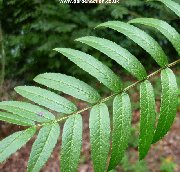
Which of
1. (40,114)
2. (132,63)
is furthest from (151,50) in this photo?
(40,114)

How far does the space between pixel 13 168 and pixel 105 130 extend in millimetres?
4207

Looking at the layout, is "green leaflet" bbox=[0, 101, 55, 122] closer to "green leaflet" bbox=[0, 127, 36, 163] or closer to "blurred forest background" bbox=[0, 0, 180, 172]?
"green leaflet" bbox=[0, 127, 36, 163]

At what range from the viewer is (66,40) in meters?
5.28

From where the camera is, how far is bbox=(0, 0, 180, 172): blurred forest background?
4672 millimetres

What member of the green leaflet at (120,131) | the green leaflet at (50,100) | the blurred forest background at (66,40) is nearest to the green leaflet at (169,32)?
the green leaflet at (120,131)

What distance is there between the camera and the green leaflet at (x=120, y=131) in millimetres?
983

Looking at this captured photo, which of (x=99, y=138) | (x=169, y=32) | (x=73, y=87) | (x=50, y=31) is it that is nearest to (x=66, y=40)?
(x=50, y=31)

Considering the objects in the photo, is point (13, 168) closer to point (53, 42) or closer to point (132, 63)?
point (53, 42)

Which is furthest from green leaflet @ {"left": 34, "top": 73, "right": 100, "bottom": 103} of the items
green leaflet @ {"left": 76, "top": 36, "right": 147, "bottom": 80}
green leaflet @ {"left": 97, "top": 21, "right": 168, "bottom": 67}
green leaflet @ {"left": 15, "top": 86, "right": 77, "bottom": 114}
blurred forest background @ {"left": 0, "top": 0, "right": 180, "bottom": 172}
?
blurred forest background @ {"left": 0, "top": 0, "right": 180, "bottom": 172}

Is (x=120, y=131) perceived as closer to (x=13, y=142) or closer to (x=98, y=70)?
(x=98, y=70)

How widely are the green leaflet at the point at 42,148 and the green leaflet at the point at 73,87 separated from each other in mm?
122

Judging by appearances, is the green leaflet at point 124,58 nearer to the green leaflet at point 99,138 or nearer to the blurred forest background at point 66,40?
the green leaflet at point 99,138

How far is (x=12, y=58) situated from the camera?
5867 mm

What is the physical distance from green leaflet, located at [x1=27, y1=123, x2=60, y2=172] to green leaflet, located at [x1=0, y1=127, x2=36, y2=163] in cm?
4
